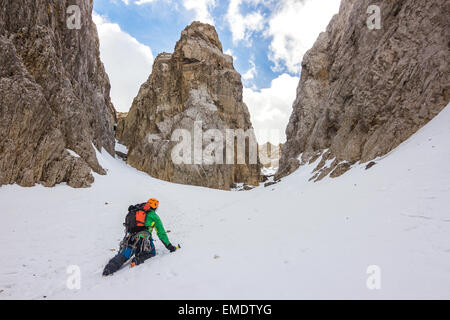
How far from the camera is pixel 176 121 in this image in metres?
46.7

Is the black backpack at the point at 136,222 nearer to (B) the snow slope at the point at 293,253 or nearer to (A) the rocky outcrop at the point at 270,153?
(B) the snow slope at the point at 293,253

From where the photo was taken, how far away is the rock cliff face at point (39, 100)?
12.9m

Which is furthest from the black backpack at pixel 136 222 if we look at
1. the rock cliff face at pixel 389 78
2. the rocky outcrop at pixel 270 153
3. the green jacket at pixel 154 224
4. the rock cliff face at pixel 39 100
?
the rocky outcrop at pixel 270 153

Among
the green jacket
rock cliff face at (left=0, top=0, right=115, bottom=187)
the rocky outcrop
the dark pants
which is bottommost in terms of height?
the dark pants

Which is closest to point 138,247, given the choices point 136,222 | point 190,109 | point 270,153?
point 136,222

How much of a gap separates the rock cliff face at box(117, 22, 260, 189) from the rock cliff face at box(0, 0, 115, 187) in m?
20.6

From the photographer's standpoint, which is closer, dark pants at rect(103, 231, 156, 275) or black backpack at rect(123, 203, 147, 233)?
dark pants at rect(103, 231, 156, 275)

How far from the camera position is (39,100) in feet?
49.0

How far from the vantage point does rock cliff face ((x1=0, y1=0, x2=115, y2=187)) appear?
508 inches

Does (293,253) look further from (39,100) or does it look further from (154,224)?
(39,100)

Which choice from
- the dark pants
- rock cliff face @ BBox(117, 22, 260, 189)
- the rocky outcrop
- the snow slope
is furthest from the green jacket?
the rocky outcrop

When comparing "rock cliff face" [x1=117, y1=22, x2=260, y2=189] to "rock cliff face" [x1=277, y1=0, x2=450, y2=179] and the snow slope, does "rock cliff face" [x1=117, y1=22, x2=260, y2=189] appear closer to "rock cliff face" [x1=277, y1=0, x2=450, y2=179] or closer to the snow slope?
"rock cliff face" [x1=277, y1=0, x2=450, y2=179]

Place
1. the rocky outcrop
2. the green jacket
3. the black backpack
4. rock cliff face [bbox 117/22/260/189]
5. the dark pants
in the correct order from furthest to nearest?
the rocky outcrop
rock cliff face [bbox 117/22/260/189]
the green jacket
the black backpack
the dark pants
